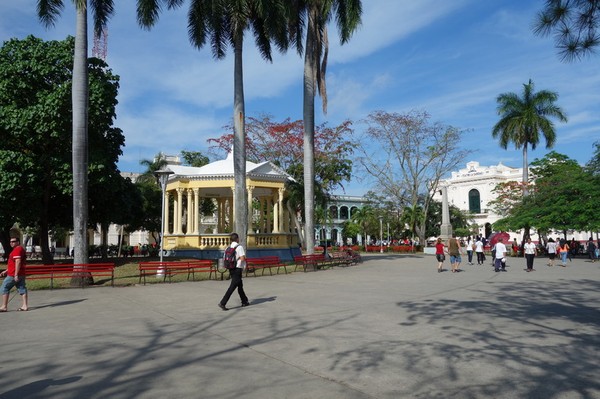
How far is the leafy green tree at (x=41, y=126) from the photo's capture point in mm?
20141

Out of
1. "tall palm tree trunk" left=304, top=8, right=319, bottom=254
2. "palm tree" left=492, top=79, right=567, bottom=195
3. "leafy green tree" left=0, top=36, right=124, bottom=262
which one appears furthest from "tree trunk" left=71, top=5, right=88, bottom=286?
"palm tree" left=492, top=79, right=567, bottom=195

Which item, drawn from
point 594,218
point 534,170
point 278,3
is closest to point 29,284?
point 278,3

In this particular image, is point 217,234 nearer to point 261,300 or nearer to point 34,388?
point 261,300

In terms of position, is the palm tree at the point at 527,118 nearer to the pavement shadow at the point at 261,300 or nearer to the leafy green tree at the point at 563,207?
the leafy green tree at the point at 563,207

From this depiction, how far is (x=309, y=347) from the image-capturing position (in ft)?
22.7

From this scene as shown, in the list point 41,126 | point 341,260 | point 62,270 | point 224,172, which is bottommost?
point 341,260

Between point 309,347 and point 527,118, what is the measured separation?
4067cm

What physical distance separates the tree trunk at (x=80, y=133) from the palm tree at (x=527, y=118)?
3596 centimetres

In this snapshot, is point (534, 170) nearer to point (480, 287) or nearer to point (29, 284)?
point (480, 287)

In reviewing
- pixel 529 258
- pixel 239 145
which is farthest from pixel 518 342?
pixel 529 258

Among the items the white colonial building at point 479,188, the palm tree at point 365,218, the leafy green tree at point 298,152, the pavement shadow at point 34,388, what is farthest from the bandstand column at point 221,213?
the white colonial building at point 479,188

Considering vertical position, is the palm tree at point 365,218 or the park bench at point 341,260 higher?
the palm tree at point 365,218

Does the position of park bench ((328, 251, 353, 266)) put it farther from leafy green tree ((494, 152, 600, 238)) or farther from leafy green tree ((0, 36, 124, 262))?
leafy green tree ((494, 152, 600, 238))

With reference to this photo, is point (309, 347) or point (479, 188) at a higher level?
point (479, 188)
